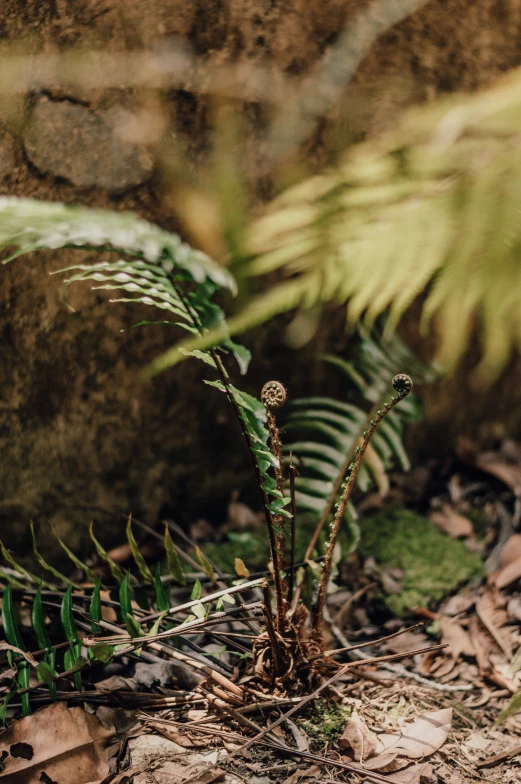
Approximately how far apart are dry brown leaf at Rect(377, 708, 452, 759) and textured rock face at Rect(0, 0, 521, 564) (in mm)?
901

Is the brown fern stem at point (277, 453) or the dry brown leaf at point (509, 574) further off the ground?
the brown fern stem at point (277, 453)

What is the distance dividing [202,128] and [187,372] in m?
0.65

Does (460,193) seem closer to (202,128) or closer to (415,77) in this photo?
(202,128)

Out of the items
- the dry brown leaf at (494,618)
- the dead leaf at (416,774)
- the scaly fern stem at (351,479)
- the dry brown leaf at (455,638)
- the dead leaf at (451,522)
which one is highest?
the scaly fern stem at (351,479)

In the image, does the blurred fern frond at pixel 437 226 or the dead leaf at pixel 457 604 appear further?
the dead leaf at pixel 457 604

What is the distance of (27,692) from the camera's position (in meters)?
1.14

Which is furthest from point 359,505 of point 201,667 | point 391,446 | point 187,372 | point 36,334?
point 36,334

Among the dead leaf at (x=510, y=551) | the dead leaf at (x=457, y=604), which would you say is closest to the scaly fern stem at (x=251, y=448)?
the dead leaf at (x=457, y=604)

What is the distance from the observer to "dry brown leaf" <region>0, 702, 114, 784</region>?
1050mm

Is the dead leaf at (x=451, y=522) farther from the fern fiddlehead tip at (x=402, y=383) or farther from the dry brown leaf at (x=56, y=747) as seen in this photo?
the dry brown leaf at (x=56, y=747)

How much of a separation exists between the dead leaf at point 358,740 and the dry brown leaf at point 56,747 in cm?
43

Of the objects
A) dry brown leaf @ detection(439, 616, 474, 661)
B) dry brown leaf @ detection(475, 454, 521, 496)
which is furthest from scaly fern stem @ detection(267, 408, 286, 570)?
dry brown leaf @ detection(475, 454, 521, 496)

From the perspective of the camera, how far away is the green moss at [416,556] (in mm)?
1696

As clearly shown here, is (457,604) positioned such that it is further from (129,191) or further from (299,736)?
(129,191)
